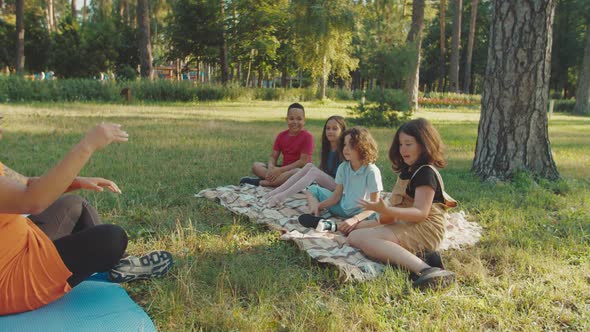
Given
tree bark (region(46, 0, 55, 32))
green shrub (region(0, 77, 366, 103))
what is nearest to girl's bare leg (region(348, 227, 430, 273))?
green shrub (region(0, 77, 366, 103))

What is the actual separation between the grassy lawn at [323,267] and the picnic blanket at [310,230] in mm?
96

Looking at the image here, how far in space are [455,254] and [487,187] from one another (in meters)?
2.70

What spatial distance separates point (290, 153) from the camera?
20.4 feet

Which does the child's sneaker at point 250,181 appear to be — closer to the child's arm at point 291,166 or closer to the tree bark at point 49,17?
the child's arm at point 291,166

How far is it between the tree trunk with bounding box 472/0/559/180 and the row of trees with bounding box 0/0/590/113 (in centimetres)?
1274

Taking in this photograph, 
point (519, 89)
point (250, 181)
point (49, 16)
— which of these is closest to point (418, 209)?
point (250, 181)

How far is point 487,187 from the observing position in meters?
6.20

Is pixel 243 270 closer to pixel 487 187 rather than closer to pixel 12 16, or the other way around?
pixel 487 187

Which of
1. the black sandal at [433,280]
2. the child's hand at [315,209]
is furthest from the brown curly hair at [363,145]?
the black sandal at [433,280]

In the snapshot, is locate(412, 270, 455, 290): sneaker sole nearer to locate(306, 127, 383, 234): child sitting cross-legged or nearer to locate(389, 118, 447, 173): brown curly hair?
locate(389, 118, 447, 173): brown curly hair

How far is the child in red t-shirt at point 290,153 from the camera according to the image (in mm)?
5953

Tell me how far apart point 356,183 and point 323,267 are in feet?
4.02

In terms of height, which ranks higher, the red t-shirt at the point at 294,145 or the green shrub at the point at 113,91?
the green shrub at the point at 113,91

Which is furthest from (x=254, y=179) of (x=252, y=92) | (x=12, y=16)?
(x=12, y=16)
